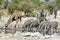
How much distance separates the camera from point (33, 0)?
5475 centimetres

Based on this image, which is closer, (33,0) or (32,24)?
(32,24)

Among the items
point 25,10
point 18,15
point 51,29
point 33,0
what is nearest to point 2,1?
point 33,0

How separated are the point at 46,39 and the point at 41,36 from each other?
968mm

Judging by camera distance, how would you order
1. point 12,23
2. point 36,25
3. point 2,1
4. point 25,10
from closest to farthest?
point 36,25 < point 12,23 < point 25,10 < point 2,1

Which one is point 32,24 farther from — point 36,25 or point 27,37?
point 27,37

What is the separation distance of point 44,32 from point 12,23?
13.8 ft

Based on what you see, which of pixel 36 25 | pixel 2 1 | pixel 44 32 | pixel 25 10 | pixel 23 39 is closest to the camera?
pixel 23 39

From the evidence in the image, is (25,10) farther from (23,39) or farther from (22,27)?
(23,39)

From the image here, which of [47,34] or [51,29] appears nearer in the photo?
[47,34]

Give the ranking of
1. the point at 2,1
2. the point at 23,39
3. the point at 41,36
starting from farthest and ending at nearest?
the point at 2,1
the point at 41,36
the point at 23,39

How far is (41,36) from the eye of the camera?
1448 centimetres

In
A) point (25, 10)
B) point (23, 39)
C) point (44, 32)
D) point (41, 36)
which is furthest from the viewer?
point (25, 10)

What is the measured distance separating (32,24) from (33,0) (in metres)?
36.4

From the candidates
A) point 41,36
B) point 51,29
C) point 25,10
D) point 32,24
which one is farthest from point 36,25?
point 25,10
